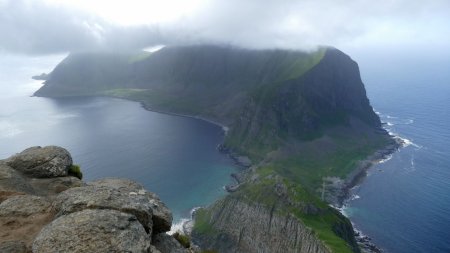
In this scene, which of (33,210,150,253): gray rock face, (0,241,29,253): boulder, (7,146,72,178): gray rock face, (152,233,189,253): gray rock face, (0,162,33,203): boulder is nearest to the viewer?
(33,210,150,253): gray rock face

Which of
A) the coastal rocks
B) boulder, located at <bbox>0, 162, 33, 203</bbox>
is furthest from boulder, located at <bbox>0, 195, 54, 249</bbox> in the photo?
boulder, located at <bbox>0, 162, 33, 203</bbox>

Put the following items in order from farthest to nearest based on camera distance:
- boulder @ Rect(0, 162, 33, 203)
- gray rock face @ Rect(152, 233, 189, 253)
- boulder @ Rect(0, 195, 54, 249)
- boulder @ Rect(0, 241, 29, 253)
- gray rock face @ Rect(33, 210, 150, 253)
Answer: boulder @ Rect(0, 162, 33, 203) < gray rock face @ Rect(152, 233, 189, 253) < boulder @ Rect(0, 195, 54, 249) < boulder @ Rect(0, 241, 29, 253) < gray rock face @ Rect(33, 210, 150, 253)

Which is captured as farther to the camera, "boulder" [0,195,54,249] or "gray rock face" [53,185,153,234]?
"boulder" [0,195,54,249]

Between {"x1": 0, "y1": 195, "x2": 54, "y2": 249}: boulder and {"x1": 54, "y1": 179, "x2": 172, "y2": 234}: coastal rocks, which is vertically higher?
{"x1": 54, "y1": 179, "x2": 172, "y2": 234}: coastal rocks

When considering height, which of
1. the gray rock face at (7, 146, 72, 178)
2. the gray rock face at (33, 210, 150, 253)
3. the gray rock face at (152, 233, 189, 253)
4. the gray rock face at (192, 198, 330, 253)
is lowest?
the gray rock face at (192, 198, 330, 253)

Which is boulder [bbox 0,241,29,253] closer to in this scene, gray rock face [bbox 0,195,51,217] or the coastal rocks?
the coastal rocks

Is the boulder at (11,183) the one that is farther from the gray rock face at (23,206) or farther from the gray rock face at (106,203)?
the gray rock face at (106,203)

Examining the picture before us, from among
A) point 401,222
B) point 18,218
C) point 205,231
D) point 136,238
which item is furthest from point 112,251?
point 401,222

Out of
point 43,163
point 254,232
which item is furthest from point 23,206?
point 254,232
